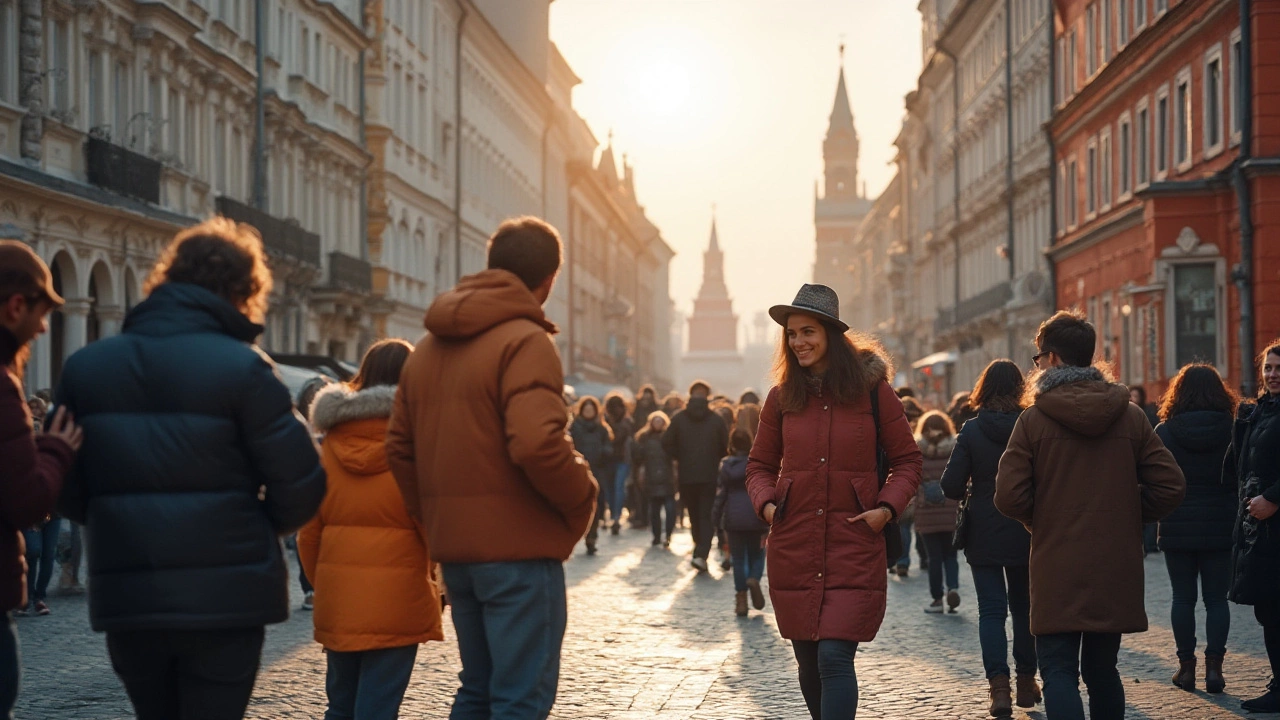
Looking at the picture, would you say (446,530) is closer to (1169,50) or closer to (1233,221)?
(1233,221)

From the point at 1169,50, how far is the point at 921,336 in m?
54.3

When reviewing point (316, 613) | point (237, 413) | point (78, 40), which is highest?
point (78, 40)

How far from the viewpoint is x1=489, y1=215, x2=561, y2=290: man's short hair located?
640cm

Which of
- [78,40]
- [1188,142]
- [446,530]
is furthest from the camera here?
[1188,142]

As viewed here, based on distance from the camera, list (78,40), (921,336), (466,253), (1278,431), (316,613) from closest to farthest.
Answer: (316,613)
(1278,431)
(78,40)
(466,253)
(921,336)

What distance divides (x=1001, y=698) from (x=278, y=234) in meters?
29.8

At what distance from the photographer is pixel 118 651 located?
5484mm

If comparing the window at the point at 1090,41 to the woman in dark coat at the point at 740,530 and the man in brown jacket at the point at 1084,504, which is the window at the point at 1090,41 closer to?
the woman in dark coat at the point at 740,530

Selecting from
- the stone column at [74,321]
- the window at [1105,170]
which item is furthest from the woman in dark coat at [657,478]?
the window at [1105,170]

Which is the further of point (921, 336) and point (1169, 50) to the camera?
point (921, 336)

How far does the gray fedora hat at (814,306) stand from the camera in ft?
25.5

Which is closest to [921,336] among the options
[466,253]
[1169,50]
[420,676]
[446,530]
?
[466,253]

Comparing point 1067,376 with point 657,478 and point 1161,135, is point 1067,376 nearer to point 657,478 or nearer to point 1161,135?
point 657,478

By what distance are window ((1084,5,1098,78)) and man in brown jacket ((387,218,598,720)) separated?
129 ft
